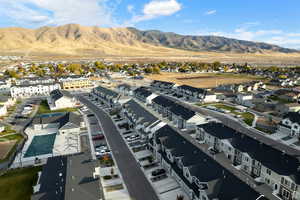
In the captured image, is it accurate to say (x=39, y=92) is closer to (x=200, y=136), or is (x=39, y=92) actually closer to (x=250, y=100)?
(x=200, y=136)

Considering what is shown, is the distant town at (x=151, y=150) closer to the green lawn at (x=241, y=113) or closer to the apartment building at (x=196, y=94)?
the green lawn at (x=241, y=113)

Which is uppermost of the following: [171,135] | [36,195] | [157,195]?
[171,135]

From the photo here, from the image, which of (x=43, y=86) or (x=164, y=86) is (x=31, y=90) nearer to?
(x=43, y=86)

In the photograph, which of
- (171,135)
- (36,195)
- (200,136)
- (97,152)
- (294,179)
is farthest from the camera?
(200,136)

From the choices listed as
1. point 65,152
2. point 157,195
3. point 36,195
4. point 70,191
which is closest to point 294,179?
point 157,195

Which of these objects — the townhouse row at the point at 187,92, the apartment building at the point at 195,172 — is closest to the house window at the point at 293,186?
A: the apartment building at the point at 195,172

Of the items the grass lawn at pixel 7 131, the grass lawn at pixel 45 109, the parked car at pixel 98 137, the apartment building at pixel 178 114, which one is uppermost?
the apartment building at pixel 178 114
